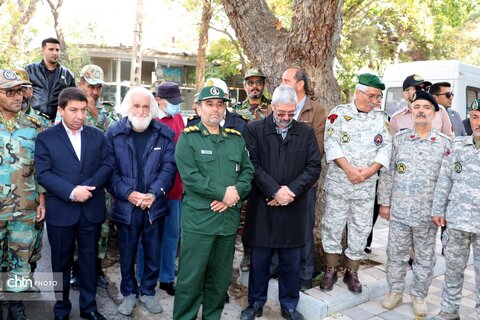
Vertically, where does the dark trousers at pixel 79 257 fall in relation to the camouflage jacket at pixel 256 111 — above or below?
below

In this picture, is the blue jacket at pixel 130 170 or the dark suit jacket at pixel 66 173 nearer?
the dark suit jacket at pixel 66 173

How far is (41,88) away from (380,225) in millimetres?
5815

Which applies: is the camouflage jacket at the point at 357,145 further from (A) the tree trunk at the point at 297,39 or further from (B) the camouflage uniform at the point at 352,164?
(A) the tree trunk at the point at 297,39

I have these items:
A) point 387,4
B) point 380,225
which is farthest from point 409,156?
point 387,4

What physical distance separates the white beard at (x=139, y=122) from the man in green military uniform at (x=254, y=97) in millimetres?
1501

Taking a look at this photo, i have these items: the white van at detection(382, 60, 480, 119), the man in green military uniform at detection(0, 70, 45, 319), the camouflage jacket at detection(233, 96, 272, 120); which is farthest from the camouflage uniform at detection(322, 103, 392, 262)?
the white van at detection(382, 60, 480, 119)

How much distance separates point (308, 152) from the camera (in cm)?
381

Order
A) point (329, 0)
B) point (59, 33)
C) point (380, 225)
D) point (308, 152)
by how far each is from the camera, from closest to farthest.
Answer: point (308, 152) < point (329, 0) < point (380, 225) < point (59, 33)

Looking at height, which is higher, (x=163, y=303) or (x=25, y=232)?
(x=25, y=232)

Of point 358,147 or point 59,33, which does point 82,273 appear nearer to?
point 358,147

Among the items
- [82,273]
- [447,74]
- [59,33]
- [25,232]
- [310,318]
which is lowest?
[310,318]

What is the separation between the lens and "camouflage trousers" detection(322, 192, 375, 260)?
13.3 ft

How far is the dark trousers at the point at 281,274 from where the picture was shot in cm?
381

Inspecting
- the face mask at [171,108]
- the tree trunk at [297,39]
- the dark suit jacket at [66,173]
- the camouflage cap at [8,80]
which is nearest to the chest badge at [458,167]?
the tree trunk at [297,39]
